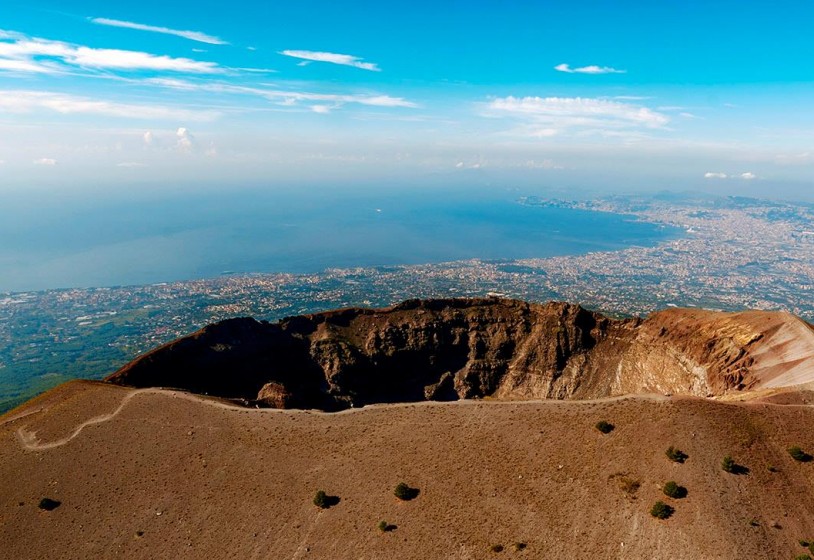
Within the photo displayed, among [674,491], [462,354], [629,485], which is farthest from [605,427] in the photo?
[462,354]

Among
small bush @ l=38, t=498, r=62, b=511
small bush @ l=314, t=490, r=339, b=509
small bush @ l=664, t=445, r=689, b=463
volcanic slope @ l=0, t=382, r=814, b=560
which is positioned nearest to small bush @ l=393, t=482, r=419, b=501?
volcanic slope @ l=0, t=382, r=814, b=560

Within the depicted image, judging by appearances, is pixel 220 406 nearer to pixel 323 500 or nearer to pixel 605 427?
pixel 323 500

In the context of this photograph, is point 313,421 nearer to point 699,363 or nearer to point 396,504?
point 396,504

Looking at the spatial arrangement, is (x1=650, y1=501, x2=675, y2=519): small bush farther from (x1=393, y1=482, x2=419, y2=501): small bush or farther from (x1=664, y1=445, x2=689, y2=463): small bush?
(x1=393, y1=482, x2=419, y2=501): small bush

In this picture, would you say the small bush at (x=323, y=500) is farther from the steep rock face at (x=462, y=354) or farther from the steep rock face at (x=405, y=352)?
the steep rock face at (x=405, y=352)

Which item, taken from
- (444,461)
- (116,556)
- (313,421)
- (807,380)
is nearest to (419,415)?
(444,461)
